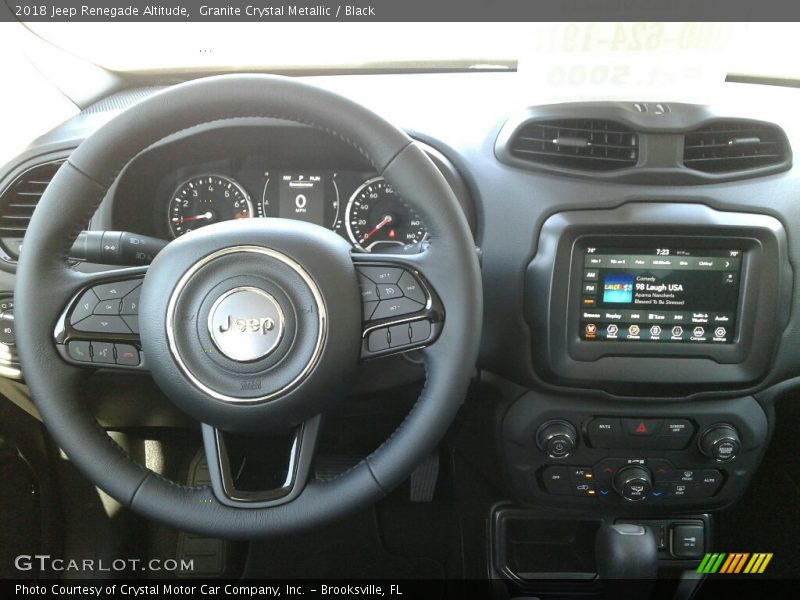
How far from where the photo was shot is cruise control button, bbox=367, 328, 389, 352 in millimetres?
1041

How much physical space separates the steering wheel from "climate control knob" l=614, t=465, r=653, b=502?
1.77 feet

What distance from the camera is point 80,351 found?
3.41 ft

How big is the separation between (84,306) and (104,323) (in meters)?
0.03

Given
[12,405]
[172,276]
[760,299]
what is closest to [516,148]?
[760,299]

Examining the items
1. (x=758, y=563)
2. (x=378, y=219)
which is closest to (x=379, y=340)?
(x=378, y=219)

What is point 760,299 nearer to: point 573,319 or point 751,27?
point 573,319

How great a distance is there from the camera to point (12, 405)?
1.57 meters

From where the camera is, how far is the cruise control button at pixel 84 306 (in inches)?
41.1

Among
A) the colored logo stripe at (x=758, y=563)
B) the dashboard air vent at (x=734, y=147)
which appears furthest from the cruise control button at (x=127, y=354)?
the colored logo stripe at (x=758, y=563)

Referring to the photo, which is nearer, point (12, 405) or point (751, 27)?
point (751, 27)

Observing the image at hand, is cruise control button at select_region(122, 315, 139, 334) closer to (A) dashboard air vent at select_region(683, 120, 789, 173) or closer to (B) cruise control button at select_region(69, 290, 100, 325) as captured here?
(B) cruise control button at select_region(69, 290, 100, 325)

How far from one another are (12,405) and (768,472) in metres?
1.60

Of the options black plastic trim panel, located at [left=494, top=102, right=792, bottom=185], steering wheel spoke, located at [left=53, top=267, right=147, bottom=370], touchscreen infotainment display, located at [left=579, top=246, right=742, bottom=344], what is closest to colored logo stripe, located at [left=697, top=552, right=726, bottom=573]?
touchscreen infotainment display, located at [left=579, top=246, right=742, bottom=344]

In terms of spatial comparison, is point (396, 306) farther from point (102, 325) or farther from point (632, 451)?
point (632, 451)
